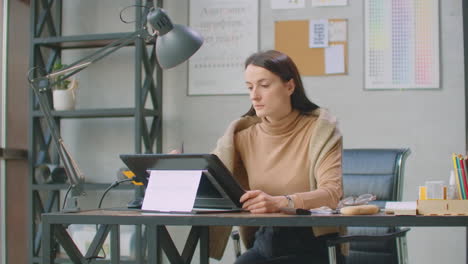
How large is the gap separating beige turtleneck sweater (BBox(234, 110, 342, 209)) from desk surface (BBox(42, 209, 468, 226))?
0.40 m

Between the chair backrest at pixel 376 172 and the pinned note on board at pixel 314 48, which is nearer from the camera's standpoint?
the chair backrest at pixel 376 172

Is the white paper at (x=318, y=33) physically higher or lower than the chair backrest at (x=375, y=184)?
higher

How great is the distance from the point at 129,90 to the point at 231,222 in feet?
7.70

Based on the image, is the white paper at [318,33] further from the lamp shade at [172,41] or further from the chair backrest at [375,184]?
the lamp shade at [172,41]

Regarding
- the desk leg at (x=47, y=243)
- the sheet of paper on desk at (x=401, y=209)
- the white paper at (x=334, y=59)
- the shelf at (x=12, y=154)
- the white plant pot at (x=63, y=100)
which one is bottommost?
the desk leg at (x=47, y=243)

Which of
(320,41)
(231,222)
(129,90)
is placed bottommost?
(231,222)

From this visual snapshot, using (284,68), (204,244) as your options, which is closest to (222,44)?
(284,68)

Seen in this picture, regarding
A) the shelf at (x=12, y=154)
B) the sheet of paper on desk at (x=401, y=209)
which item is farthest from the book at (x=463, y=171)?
the shelf at (x=12, y=154)

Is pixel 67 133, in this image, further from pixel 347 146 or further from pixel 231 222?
pixel 231 222

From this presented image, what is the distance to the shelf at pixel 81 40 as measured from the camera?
136 inches

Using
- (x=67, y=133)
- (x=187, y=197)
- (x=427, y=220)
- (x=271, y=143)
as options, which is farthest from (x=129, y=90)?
(x=427, y=220)

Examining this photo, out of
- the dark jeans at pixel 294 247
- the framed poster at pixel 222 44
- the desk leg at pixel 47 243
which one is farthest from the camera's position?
the framed poster at pixel 222 44

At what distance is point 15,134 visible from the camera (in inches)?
146

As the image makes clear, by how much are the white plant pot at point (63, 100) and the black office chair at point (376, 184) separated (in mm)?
1767
